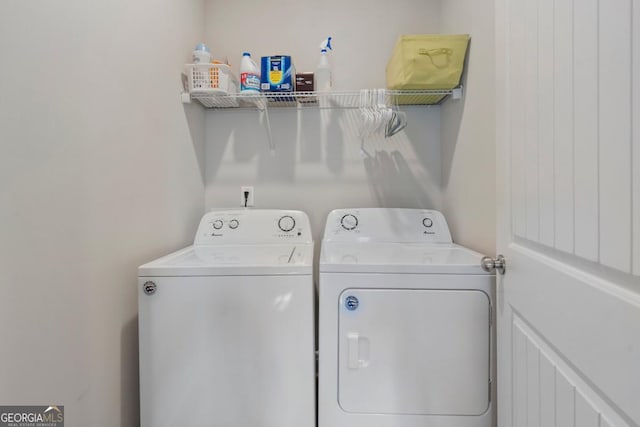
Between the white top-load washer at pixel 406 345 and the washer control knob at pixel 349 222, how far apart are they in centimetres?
63

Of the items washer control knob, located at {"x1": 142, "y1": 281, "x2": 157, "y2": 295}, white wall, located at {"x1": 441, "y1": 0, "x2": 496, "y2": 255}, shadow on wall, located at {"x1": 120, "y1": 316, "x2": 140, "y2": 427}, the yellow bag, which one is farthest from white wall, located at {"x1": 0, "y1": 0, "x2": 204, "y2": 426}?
white wall, located at {"x1": 441, "y1": 0, "x2": 496, "y2": 255}

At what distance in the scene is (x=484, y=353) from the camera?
1150mm

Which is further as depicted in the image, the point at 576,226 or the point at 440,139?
the point at 440,139

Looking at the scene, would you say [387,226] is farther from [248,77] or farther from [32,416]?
[32,416]

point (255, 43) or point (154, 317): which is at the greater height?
point (255, 43)

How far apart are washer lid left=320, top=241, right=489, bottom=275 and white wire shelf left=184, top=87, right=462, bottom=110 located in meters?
0.79

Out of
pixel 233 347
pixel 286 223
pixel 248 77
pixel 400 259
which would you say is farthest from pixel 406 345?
pixel 248 77

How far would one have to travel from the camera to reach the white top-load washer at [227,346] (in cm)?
115

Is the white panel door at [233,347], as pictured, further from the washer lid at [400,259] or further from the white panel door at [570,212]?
the white panel door at [570,212]

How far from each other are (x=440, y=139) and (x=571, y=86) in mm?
1311

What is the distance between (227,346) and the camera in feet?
3.77

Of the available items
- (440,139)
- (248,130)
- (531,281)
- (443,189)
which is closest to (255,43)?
(248,130)

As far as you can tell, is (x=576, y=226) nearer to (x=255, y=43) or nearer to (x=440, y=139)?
(x=440, y=139)

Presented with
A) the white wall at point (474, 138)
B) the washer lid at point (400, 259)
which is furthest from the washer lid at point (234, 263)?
the white wall at point (474, 138)
